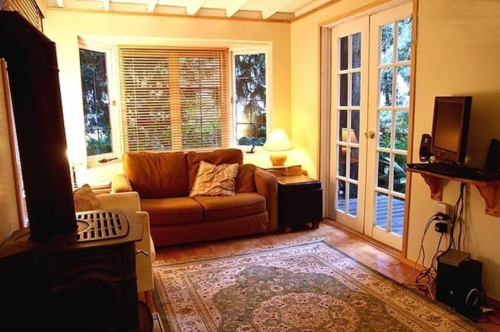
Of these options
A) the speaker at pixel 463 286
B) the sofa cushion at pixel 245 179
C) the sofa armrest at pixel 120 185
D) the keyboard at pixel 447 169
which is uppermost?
the keyboard at pixel 447 169

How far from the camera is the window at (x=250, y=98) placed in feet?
16.8

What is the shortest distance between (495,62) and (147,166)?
3.16 metres

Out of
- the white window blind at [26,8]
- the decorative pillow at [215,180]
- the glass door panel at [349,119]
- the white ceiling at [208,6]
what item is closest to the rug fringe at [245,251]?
the glass door panel at [349,119]

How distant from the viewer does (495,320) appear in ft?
8.28

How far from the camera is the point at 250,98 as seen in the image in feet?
16.9

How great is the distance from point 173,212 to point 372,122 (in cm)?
203

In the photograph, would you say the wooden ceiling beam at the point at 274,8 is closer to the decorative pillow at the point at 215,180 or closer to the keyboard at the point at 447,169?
the decorative pillow at the point at 215,180

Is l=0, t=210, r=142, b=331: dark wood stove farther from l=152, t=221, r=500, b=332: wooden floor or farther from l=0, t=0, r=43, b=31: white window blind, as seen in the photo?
l=152, t=221, r=500, b=332: wooden floor

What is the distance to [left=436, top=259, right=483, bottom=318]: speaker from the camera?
2.58 meters

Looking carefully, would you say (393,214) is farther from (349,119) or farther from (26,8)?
(26,8)

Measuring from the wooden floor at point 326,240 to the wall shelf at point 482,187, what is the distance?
2.33 ft

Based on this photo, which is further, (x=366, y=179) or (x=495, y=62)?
(x=366, y=179)

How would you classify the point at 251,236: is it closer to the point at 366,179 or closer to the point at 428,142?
the point at 366,179

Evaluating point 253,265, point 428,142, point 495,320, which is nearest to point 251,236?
point 253,265
